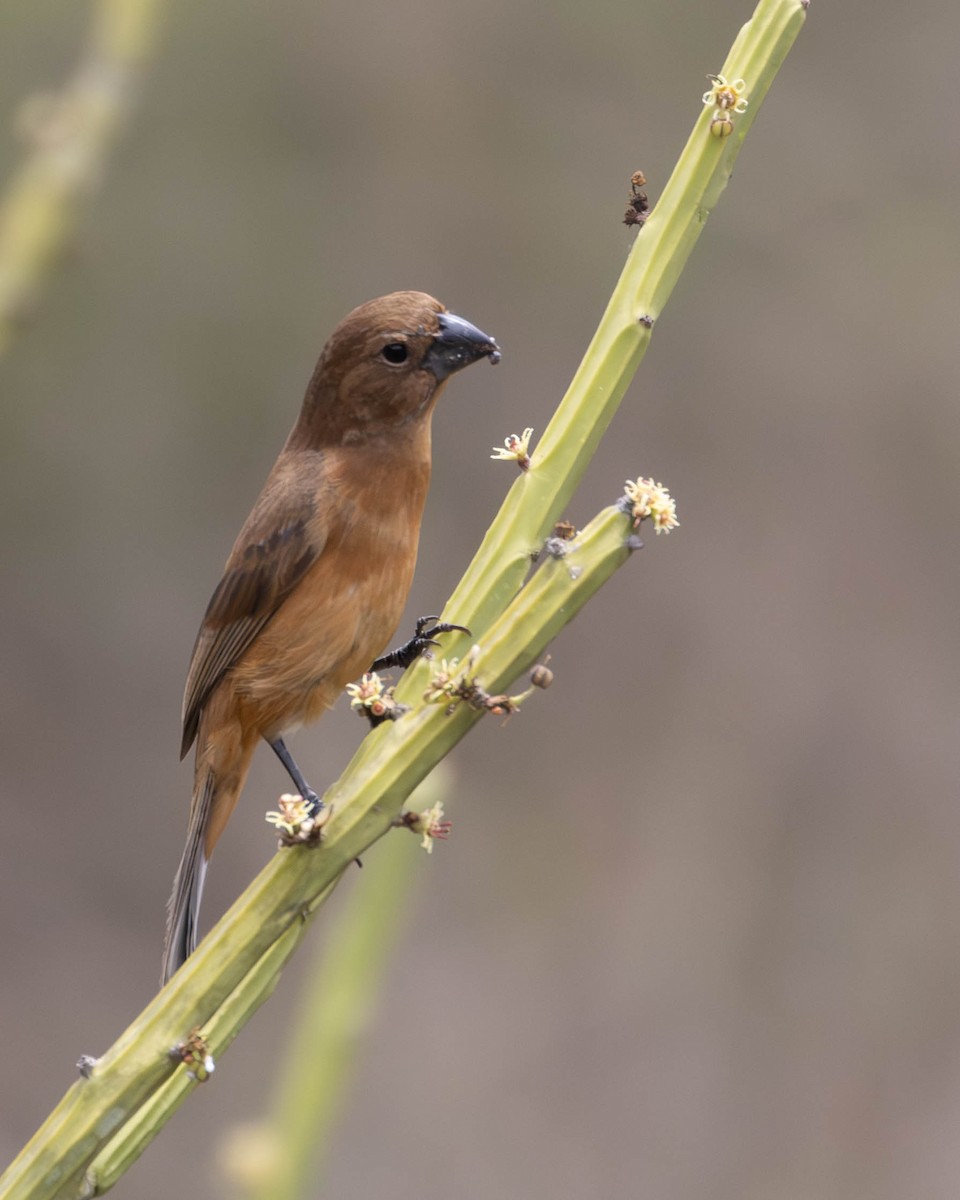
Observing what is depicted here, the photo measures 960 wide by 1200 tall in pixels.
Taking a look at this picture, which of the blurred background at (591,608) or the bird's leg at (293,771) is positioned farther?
the blurred background at (591,608)

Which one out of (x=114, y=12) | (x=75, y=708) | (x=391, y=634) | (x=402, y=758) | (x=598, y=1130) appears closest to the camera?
(x=402, y=758)

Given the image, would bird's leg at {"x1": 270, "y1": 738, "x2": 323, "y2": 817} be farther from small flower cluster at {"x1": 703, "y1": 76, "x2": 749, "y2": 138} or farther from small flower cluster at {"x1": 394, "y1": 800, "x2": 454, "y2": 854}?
small flower cluster at {"x1": 703, "y1": 76, "x2": 749, "y2": 138}

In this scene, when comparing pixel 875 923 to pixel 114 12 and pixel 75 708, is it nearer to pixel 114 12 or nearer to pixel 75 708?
pixel 75 708

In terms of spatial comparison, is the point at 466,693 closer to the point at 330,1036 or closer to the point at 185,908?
the point at 330,1036

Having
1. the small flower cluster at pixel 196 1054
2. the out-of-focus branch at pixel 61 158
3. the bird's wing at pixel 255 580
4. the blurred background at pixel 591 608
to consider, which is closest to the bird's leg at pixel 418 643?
the bird's wing at pixel 255 580

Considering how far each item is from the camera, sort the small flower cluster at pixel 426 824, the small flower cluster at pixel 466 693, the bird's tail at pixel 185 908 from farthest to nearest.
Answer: the bird's tail at pixel 185 908
the small flower cluster at pixel 426 824
the small flower cluster at pixel 466 693

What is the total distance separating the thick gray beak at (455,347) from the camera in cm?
369

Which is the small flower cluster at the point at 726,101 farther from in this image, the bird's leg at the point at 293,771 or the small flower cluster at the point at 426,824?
the bird's leg at the point at 293,771

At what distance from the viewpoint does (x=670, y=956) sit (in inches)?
357

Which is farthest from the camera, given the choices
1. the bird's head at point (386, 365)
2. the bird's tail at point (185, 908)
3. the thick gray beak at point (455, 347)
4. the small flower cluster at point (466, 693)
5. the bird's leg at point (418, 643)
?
the bird's tail at point (185, 908)

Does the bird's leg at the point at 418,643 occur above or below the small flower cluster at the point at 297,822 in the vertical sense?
above

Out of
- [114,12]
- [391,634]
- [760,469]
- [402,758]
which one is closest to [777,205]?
[760,469]

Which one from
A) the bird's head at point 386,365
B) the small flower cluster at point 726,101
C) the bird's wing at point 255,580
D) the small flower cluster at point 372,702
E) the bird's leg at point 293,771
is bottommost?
the small flower cluster at point 372,702

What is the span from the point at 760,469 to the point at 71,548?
4062 millimetres
